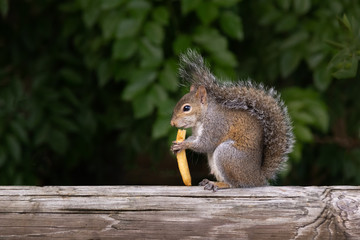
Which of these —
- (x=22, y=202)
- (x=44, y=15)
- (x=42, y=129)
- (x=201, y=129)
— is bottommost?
(x=22, y=202)

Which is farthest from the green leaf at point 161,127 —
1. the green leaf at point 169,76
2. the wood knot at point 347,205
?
the wood knot at point 347,205

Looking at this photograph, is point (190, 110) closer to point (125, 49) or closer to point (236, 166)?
point (236, 166)

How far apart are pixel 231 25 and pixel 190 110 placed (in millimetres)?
506

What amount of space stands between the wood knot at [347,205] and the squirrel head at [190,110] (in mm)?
544

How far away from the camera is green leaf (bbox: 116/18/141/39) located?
2012 millimetres

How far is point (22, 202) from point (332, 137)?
6.08ft

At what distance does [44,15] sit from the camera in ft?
9.02

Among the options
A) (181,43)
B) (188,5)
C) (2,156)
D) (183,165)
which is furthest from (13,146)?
(183,165)

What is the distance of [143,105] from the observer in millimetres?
2076

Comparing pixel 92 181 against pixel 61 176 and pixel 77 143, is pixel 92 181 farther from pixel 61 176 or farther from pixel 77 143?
pixel 77 143

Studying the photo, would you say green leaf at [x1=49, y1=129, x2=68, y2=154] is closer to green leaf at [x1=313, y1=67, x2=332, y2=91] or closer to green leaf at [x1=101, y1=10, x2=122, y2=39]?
green leaf at [x1=101, y1=10, x2=122, y2=39]

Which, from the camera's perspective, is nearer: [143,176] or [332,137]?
[332,137]

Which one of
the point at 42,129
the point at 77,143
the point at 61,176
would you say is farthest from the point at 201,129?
the point at 61,176

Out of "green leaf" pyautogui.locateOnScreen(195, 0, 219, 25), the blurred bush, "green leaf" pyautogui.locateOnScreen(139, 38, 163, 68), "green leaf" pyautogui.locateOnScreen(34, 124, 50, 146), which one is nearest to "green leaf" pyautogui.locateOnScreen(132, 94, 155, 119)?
the blurred bush
